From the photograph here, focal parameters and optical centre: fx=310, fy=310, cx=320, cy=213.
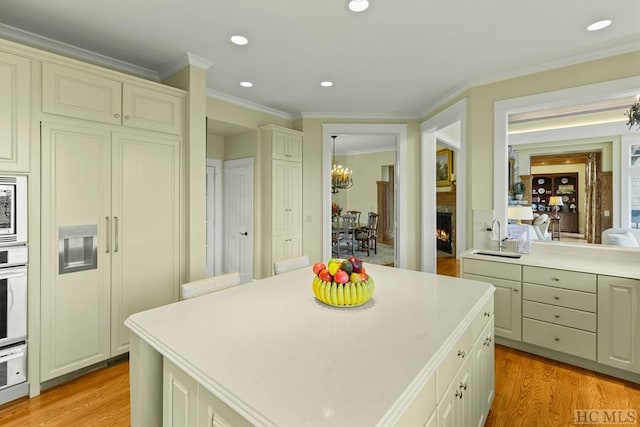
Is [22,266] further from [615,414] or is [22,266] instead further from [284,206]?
[615,414]

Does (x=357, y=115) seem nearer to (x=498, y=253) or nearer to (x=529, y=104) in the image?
(x=529, y=104)

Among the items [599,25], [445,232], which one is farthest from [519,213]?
[445,232]

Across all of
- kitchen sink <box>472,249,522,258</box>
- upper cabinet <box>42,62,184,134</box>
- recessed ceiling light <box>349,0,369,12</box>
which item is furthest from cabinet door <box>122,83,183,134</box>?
kitchen sink <box>472,249,522,258</box>

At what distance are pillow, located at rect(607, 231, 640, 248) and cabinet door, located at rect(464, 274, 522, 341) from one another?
41.6 inches

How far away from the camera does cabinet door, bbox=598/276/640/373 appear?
2.24 metres

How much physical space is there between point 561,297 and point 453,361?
1.91 metres

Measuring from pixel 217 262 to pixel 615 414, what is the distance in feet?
15.0

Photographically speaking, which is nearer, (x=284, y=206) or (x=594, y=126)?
(x=594, y=126)

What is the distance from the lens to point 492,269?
286 centimetres

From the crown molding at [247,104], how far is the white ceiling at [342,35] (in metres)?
0.32

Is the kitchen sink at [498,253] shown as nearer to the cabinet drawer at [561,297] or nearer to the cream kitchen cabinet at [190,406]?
the cabinet drawer at [561,297]

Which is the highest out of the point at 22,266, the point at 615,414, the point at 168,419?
the point at 22,266

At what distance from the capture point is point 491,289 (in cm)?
184

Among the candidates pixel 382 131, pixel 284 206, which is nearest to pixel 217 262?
pixel 284 206
